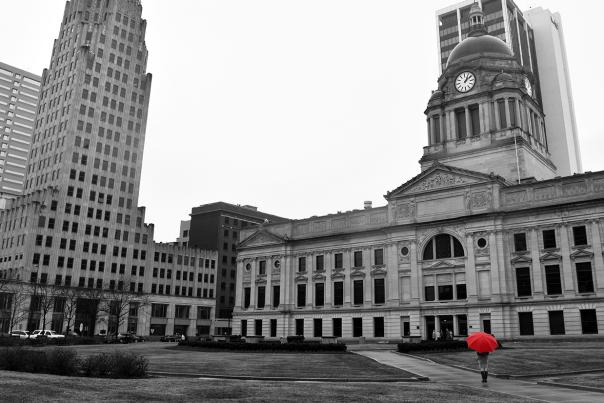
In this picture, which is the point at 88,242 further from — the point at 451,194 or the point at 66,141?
the point at 451,194

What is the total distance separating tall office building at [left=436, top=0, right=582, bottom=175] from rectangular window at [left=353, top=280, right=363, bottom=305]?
261ft

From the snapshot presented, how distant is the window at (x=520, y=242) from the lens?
62656 mm

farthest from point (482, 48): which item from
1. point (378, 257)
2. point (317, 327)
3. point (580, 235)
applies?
point (317, 327)

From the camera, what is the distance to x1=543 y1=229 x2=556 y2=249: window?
60.7 m

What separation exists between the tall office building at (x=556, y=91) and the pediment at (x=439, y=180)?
82611mm

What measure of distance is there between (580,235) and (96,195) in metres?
82.7

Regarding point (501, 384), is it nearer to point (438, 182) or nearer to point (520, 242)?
point (520, 242)

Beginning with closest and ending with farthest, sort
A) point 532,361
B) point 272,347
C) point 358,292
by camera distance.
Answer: point 532,361
point 272,347
point 358,292

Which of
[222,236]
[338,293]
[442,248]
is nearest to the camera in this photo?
[442,248]

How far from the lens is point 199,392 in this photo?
16.4 meters

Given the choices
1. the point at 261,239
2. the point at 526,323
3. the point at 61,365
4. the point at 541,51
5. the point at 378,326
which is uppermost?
the point at 541,51

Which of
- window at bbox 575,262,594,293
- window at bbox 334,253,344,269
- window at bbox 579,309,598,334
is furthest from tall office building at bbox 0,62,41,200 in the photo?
window at bbox 579,309,598,334

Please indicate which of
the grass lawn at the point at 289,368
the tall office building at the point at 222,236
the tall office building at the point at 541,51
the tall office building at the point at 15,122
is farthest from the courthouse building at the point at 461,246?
the tall office building at the point at 15,122

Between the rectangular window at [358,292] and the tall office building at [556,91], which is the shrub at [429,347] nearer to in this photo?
the rectangular window at [358,292]
